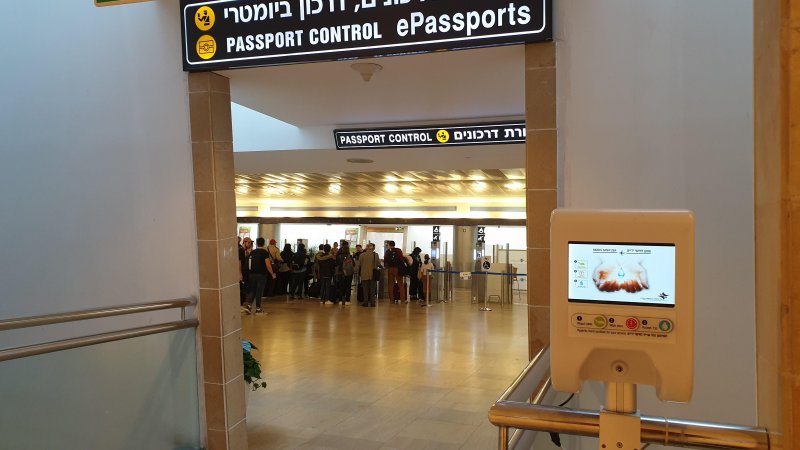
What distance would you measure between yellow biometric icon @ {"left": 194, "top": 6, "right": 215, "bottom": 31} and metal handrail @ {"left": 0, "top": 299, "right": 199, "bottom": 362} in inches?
79.0

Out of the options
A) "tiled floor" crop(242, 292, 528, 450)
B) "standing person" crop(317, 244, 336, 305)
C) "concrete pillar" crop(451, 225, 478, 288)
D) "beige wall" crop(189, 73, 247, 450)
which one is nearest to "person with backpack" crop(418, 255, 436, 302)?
"concrete pillar" crop(451, 225, 478, 288)

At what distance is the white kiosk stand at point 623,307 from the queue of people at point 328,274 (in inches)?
405

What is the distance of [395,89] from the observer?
18.6 feet

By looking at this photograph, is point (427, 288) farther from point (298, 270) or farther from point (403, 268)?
point (298, 270)

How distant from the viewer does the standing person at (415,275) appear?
1363cm

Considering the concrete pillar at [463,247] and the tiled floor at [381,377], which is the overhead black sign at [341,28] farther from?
the concrete pillar at [463,247]

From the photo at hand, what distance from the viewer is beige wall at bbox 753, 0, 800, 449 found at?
1396mm

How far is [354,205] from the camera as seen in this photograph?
16391 mm

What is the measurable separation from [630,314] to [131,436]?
3727 mm

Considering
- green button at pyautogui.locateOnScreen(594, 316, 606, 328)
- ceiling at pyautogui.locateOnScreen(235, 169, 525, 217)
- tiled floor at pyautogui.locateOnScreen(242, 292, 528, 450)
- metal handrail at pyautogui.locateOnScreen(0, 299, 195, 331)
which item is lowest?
tiled floor at pyautogui.locateOnScreen(242, 292, 528, 450)

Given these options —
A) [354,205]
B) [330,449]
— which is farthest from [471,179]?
[330,449]

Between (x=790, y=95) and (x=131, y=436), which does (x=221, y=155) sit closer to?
(x=131, y=436)

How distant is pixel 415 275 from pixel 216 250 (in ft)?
31.8

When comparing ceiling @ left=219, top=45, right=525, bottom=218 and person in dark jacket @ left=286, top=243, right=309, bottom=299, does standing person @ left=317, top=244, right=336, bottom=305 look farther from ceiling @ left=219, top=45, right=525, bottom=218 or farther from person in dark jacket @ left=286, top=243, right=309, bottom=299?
ceiling @ left=219, top=45, right=525, bottom=218
